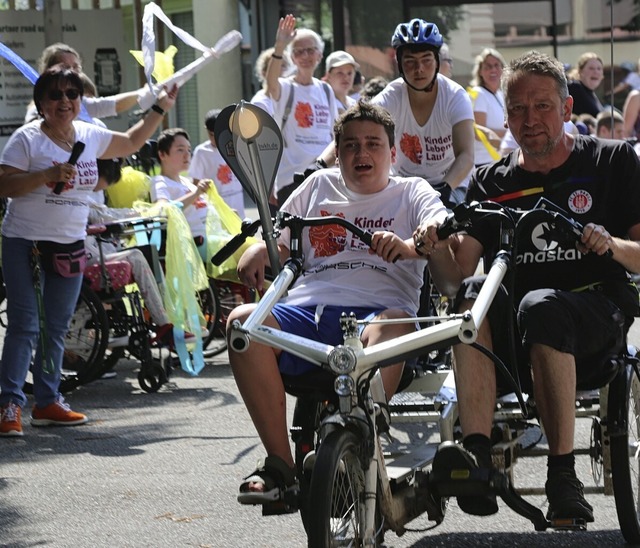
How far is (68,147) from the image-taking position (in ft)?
25.3

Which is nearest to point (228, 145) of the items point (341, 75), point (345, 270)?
point (345, 270)

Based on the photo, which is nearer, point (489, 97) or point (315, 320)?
point (315, 320)

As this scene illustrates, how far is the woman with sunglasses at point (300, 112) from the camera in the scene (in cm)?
1063

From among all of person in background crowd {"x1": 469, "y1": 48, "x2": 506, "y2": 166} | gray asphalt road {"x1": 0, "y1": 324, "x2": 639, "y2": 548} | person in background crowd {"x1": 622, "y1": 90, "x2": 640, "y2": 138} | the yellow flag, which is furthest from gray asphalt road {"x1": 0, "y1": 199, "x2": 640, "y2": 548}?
person in background crowd {"x1": 622, "y1": 90, "x2": 640, "y2": 138}

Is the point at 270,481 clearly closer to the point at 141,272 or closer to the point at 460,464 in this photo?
the point at 460,464

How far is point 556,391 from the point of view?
4672mm

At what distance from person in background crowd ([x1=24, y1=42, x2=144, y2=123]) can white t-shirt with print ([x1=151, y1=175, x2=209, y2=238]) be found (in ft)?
2.10

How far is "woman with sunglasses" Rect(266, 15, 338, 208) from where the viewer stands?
34.9 feet

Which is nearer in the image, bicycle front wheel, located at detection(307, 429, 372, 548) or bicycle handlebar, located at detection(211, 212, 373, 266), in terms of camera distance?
bicycle front wheel, located at detection(307, 429, 372, 548)

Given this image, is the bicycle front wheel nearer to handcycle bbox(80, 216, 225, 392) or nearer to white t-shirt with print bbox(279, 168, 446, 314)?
white t-shirt with print bbox(279, 168, 446, 314)

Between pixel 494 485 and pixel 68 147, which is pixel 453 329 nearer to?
pixel 494 485

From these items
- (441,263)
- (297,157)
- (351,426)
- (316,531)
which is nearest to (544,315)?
(441,263)

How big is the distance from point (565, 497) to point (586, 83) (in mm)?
10353

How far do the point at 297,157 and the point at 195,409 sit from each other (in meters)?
2.91
